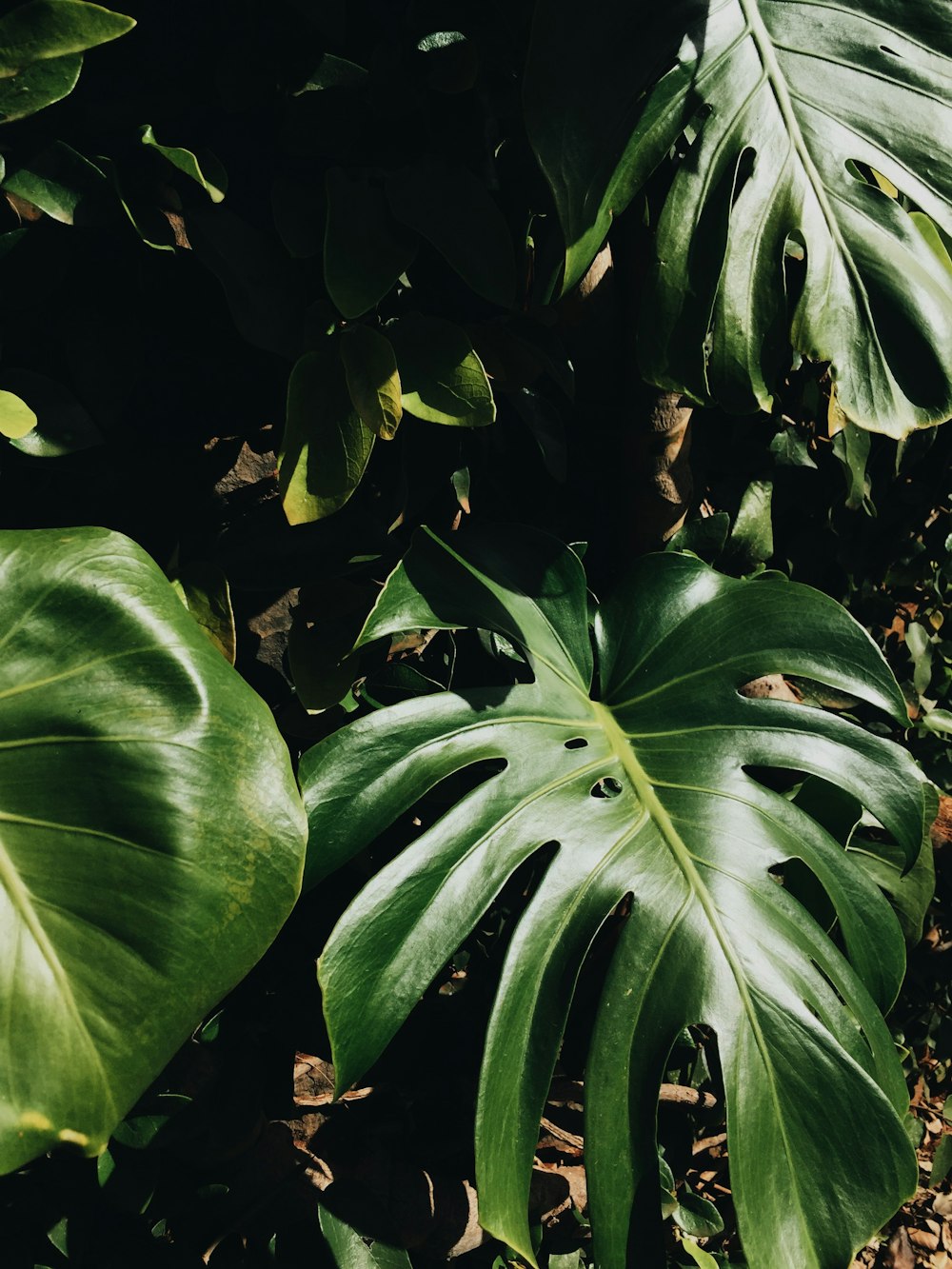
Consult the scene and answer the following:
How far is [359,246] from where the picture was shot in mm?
949

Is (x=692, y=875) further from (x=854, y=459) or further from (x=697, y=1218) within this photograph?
(x=854, y=459)

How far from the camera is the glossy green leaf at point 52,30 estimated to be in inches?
29.3

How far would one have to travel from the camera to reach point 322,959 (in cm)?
78

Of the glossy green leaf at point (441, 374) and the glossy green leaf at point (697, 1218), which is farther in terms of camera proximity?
the glossy green leaf at point (697, 1218)

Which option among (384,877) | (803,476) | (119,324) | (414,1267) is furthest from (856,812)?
(119,324)

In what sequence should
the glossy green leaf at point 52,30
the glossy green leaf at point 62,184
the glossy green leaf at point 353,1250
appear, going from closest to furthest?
1. the glossy green leaf at point 52,30
2. the glossy green leaf at point 62,184
3. the glossy green leaf at point 353,1250

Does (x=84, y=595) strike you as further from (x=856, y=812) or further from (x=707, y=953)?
(x=856, y=812)

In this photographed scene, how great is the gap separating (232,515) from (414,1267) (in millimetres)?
1055

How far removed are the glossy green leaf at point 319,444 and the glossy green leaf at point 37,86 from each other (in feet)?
0.96

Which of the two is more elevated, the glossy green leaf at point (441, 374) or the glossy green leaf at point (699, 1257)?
the glossy green leaf at point (441, 374)

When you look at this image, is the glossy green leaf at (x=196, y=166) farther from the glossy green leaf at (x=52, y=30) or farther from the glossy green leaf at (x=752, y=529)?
the glossy green leaf at (x=752, y=529)

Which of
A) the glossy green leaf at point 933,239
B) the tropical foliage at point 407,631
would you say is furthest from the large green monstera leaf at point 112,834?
the glossy green leaf at point 933,239

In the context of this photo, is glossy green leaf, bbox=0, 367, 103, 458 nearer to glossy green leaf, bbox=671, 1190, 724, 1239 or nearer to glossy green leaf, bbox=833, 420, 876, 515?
glossy green leaf, bbox=833, 420, 876, 515

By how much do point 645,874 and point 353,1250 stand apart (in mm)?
639
